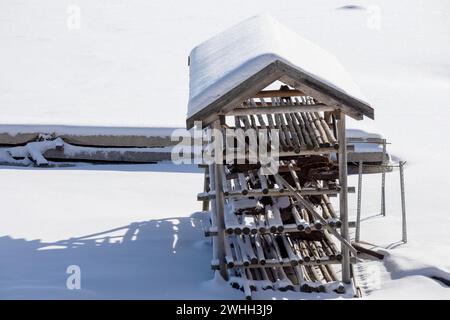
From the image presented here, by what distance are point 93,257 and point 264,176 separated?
230 centimetres

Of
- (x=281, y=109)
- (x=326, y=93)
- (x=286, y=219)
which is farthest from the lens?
(x=286, y=219)

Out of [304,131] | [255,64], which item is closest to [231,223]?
[304,131]

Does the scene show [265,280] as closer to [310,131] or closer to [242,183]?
[242,183]

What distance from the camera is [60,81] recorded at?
2092 centimetres

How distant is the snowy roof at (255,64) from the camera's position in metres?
8.55

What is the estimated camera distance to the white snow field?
951 centimetres

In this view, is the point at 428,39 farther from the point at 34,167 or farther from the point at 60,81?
the point at 34,167

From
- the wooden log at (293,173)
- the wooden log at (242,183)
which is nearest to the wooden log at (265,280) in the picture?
the wooden log at (242,183)

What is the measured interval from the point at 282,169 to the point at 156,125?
5968 millimetres

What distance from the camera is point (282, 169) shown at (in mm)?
9836

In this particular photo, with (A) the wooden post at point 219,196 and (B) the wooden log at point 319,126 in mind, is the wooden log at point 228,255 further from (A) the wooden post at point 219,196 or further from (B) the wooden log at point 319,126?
(B) the wooden log at point 319,126

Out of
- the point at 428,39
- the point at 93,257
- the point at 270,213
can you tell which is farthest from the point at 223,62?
the point at 428,39

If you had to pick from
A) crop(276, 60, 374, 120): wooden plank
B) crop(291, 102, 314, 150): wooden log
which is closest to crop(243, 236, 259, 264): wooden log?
crop(291, 102, 314, 150): wooden log

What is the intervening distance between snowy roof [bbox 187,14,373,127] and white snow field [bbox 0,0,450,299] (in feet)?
6.80
